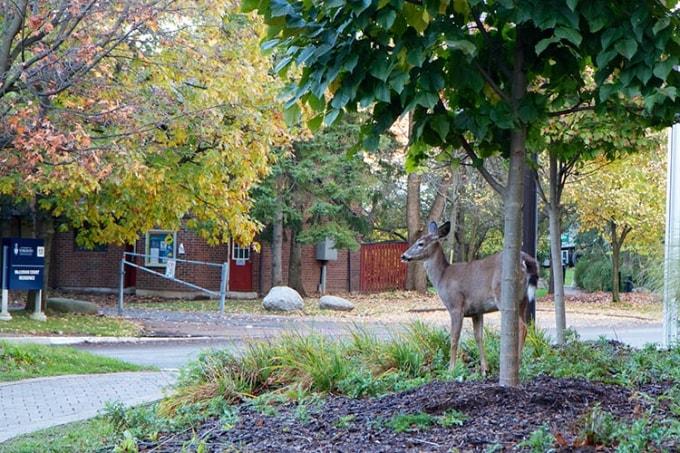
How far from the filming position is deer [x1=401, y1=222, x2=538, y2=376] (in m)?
8.84

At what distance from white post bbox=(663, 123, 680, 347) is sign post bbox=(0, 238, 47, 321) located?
1457 centimetres

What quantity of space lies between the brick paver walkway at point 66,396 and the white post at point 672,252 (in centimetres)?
603

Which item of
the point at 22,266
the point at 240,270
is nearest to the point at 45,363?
the point at 22,266

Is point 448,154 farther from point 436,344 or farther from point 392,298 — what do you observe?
point 392,298

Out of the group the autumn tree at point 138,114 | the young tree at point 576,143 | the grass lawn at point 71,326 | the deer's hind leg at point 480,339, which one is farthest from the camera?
the grass lawn at point 71,326

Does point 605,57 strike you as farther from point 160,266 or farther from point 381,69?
point 160,266

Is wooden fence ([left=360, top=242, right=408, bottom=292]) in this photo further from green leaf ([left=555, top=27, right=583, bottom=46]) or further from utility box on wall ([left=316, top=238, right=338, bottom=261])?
green leaf ([left=555, top=27, right=583, bottom=46])

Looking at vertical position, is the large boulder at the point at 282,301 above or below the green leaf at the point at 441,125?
below

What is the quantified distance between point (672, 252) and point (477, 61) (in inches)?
217

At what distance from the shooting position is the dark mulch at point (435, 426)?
18.0 ft

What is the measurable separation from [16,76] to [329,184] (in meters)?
18.0

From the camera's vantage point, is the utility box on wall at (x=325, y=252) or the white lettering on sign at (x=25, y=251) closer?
the white lettering on sign at (x=25, y=251)

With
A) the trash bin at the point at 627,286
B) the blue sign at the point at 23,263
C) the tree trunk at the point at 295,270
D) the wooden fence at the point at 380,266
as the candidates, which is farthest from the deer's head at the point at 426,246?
the trash bin at the point at 627,286

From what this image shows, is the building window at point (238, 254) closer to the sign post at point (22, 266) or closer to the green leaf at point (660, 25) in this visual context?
the sign post at point (22, 266)
